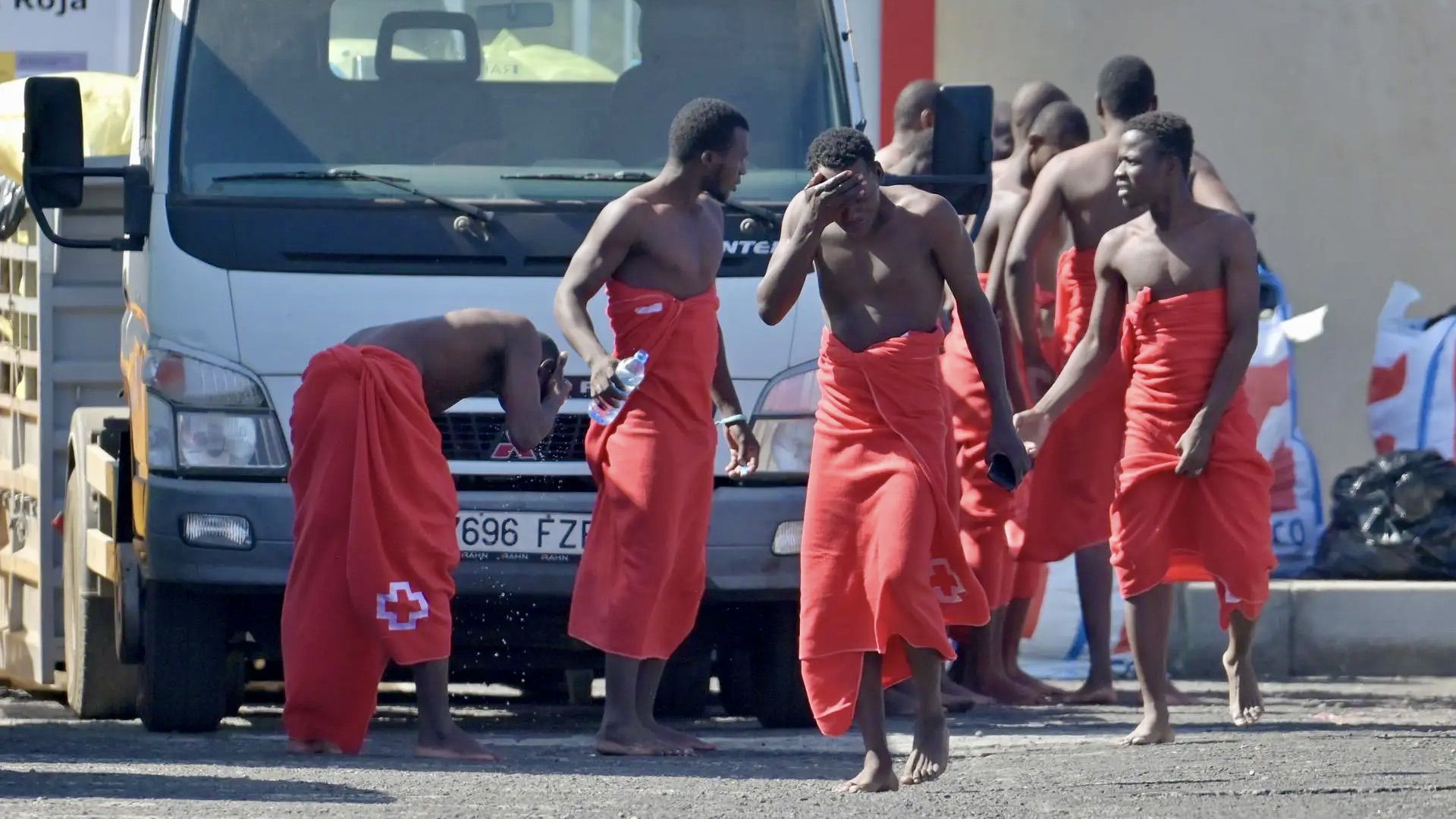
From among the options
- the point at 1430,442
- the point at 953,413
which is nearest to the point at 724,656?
the point at 953,413

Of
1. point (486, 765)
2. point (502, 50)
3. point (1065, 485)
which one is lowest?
point (486, 765)

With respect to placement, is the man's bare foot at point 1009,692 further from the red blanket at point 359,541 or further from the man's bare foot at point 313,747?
the man's bare foot at point 313,747

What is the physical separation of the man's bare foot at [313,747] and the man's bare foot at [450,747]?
229mm

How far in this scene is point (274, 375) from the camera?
6.96 meters

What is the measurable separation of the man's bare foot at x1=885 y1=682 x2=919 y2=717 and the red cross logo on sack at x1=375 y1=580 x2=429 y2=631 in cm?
177

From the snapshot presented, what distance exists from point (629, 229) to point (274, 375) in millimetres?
1032

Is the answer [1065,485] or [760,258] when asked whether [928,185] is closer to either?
[760,258]

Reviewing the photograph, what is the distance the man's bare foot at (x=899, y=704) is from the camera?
25.9 ft

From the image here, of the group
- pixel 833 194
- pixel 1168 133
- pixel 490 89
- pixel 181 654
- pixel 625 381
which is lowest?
pixel 181 654

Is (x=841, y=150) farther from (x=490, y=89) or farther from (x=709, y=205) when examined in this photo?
(x=490, y=89)

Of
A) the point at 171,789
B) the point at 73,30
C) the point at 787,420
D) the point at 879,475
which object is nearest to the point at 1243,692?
the point at 787,420

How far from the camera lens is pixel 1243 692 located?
288 inches

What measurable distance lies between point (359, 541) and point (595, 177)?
52.3 inches

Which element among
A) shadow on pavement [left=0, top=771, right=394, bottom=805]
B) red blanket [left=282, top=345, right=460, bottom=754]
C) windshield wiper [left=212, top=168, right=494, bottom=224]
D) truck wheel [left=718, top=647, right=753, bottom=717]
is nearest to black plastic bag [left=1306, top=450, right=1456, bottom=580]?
truck wheel [left=718, top=647, right=753, bottom=717]
